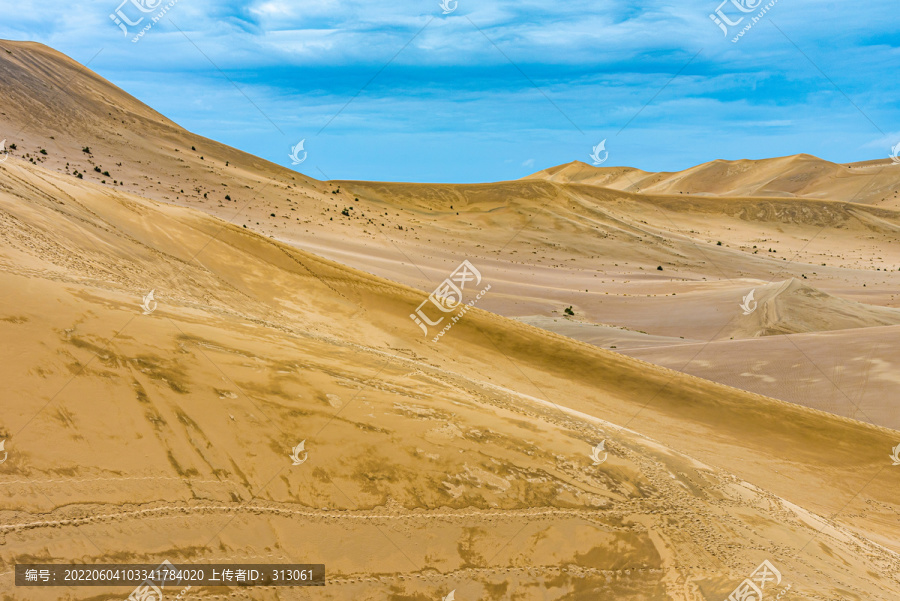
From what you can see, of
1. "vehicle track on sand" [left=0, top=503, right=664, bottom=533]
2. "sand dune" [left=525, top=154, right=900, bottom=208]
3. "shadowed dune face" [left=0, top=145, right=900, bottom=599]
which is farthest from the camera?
"sand dune" [left=525, top=154, right=900, bottom=208]

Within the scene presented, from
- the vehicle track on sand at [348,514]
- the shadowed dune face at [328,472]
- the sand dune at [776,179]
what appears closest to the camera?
the vehicle track on sand at [348,514]

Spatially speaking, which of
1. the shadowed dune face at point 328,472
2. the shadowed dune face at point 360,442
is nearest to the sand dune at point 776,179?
the shadowed dune face at point 360,442

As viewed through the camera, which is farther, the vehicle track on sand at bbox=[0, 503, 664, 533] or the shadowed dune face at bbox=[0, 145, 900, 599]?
the shadowed dune face at bbox=[0, 145, 900, 599]

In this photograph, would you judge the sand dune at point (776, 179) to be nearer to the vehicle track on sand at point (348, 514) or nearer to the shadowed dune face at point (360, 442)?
the shadowed dune face at point (360, 442)

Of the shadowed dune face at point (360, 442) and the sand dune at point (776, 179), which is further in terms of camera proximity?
the sand dune at point (776, 179)

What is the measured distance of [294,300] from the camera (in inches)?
565

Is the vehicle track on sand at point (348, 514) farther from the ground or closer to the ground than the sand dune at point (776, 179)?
closer to the ground

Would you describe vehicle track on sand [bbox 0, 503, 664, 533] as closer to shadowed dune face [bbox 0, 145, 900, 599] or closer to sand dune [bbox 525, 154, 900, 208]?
shadowed dune face [bbox 0, 145, 900, 599]

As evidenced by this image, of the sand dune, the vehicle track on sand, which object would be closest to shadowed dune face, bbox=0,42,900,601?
the vehicle track on sand

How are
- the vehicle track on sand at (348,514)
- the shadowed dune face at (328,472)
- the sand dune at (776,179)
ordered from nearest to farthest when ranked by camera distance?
the vehicle track on sand at (348,514) → the shadowed dune face at (328,472) → the sand dune at (776,179)

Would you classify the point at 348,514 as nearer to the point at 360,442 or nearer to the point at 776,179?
the point at 360,442

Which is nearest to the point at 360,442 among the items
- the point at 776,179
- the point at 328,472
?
the point at 328,472

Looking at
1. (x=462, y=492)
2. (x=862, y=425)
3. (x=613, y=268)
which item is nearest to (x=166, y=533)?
(x=462, y=492)

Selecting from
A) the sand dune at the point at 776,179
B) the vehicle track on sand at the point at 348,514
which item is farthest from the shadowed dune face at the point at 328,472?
the sand dune at the point at 776,179
